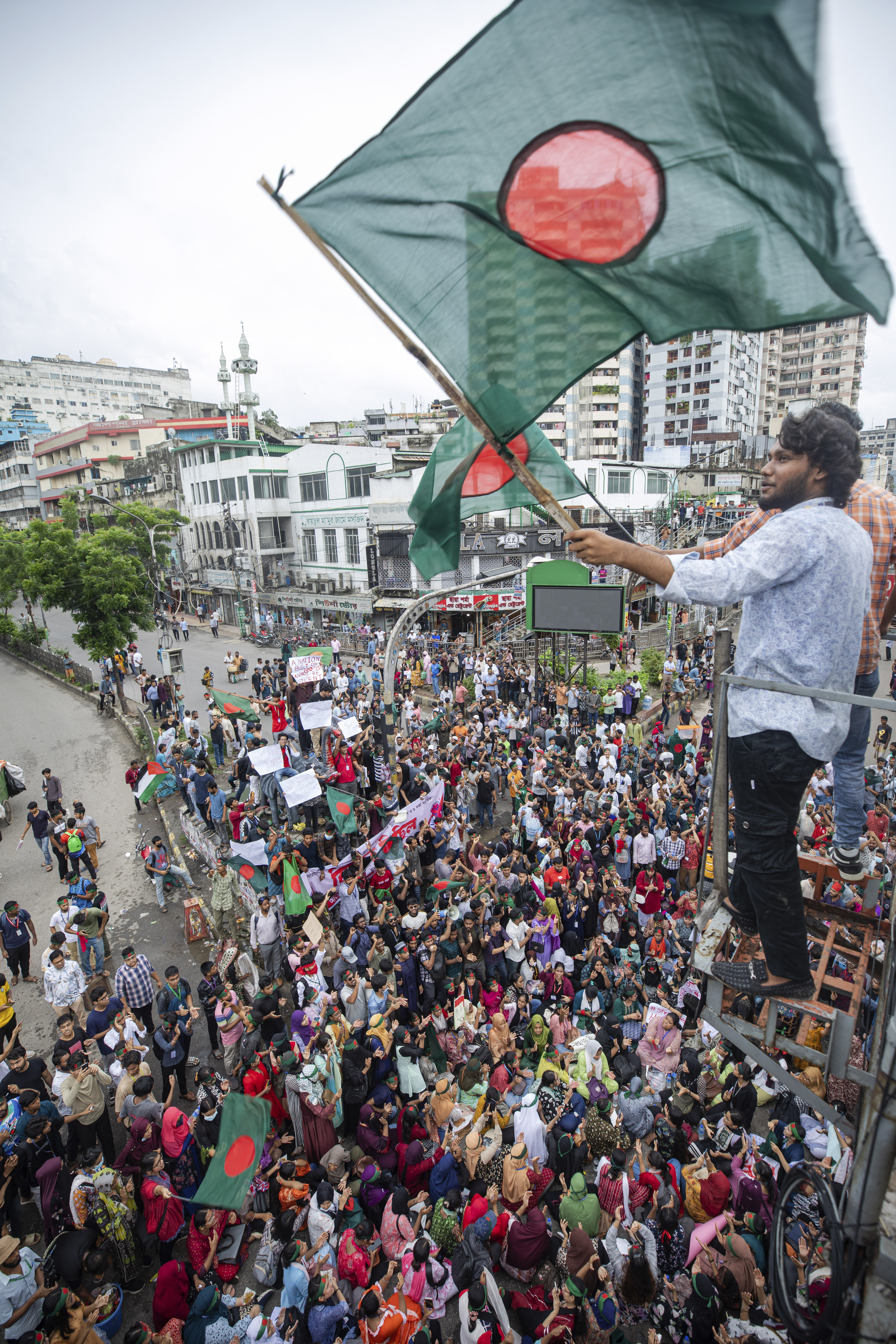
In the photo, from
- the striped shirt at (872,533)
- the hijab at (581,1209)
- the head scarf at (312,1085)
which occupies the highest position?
the striped shirt at (872,533)

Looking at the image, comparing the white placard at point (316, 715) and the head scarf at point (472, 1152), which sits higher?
Answer: the white placard at point (316, 715)

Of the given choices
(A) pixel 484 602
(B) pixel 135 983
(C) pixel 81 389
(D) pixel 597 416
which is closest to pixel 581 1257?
(B) pixel 135 983

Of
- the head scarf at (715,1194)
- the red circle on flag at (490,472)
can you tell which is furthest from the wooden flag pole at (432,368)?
the head scarf at (715,1194)

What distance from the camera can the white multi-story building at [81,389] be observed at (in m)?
78.1

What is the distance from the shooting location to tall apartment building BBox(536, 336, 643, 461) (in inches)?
1992

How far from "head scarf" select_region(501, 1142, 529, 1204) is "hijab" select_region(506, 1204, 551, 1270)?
13 centimetres

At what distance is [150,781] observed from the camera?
12.5m

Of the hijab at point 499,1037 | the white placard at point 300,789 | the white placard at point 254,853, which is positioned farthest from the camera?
the white placard at point 300,789

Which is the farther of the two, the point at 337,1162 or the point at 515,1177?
the point at 337,1162

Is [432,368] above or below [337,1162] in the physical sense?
above

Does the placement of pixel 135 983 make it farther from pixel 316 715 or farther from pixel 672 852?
pixel 672 852

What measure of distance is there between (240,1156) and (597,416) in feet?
181

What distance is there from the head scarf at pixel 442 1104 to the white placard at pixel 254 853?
169 inches

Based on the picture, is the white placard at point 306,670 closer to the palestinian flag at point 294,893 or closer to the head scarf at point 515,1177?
the palestinian flag at point 294,893
